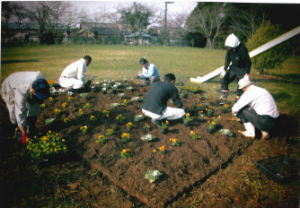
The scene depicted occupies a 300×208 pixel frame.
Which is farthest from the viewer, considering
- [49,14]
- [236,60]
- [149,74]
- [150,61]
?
[150,61]

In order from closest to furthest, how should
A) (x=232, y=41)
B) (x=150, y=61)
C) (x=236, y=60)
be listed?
1. (x=232, y=41)
2. (x=236, y=60)
3. (x=150, y=61)

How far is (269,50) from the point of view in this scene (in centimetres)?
672

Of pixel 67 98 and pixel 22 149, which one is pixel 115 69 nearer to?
pixel 67 98

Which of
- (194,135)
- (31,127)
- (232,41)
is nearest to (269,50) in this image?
(232,41)

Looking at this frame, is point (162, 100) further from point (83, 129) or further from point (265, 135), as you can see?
point (265, 135)

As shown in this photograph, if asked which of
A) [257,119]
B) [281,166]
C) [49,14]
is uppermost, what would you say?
[49,14]

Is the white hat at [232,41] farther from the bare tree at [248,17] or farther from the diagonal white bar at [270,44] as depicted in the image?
the diagonal white bar at [270,44]

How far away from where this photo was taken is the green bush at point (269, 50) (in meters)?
6.83

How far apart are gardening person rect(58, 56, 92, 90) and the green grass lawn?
74cm

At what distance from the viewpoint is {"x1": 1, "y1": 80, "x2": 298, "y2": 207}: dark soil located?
2292 mm

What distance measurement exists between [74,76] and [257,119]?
4912 millimetres

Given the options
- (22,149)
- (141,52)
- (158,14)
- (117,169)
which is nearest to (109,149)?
(117,169)

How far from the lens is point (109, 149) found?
9.96 ft

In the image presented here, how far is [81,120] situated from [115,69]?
14.8 ft
